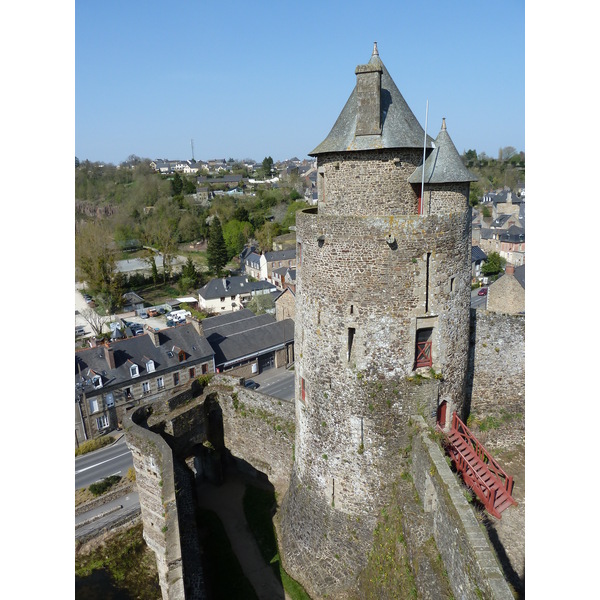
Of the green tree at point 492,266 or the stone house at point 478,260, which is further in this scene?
the stone house at point 478,260

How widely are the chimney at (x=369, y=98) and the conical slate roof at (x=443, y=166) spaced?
146 centimetres

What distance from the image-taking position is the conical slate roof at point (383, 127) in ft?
37.3

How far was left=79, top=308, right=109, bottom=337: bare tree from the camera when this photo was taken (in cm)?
4657

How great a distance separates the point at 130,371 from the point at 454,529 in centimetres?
2655

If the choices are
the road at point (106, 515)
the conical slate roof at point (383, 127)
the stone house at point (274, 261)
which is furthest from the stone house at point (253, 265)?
the conical slate roof at point (383, 127)

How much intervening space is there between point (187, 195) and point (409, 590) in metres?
104

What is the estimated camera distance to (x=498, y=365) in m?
16.0

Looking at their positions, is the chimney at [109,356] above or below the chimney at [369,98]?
below

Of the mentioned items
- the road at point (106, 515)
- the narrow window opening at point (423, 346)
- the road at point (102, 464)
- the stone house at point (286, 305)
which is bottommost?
the road at point (102, 464)

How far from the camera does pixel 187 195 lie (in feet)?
349

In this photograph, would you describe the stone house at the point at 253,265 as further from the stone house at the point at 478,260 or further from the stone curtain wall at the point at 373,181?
the stone curtain wall at the point at 373,181

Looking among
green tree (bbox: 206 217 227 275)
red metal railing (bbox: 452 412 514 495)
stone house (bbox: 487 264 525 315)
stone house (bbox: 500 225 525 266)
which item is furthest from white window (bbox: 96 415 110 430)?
stone house (bbox: 500 225 525 266)

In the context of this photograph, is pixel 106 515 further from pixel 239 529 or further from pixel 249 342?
pixel 249 342

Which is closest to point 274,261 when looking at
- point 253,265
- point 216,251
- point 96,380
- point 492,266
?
point 253,265
